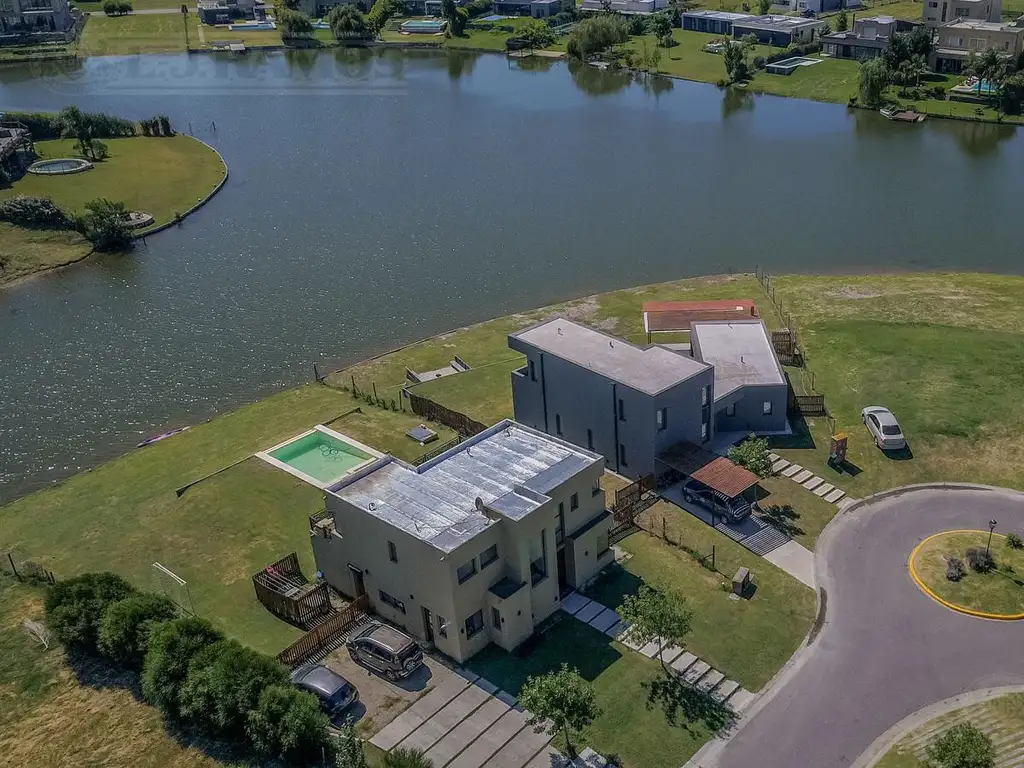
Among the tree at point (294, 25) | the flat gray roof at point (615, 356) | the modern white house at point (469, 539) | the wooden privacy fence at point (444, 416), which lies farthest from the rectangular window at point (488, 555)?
the tree at point (294, 25)

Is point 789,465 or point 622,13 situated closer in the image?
point 789,465

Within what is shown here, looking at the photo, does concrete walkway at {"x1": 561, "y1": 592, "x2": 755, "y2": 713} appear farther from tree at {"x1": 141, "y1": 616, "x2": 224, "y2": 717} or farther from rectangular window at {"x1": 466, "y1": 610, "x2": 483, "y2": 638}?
tree at {"x1": 141, "y1": 616, "x2": 224, "y2": 717}

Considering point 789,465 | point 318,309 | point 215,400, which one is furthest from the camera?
point 318,309

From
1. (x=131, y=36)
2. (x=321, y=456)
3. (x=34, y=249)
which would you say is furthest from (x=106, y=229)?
(x=131, y=36)

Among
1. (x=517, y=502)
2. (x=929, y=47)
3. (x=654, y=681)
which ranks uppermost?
(x=929, y=47)

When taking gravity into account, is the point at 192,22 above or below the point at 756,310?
above

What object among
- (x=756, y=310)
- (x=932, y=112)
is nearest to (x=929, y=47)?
(x=932, y=112)

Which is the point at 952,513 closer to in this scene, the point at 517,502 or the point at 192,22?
the point at 517,502

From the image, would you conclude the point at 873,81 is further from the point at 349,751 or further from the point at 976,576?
the point at 349,751
